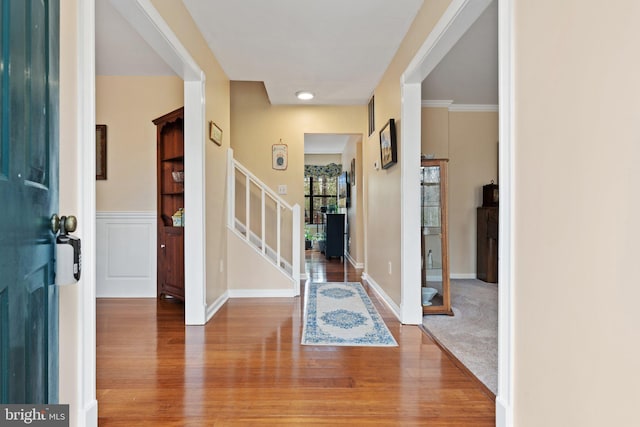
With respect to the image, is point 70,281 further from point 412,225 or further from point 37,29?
point 412,225

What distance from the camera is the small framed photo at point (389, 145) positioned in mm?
3051

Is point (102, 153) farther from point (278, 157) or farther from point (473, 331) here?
point (473, 331)

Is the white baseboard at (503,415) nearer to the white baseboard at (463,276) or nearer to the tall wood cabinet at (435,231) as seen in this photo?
the tall wood cabinet at (435,231)

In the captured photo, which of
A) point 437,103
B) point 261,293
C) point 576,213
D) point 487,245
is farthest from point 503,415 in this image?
point 437,103

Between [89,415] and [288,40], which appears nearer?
[89,415]

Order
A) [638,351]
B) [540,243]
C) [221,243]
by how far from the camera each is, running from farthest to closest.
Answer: [221,243] → [540,243] → [638,351]

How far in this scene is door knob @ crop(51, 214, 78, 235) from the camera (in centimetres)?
103

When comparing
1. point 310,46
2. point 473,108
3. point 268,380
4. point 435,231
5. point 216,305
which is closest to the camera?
point 268,380

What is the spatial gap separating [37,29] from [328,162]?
8.00 m

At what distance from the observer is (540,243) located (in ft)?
3.75

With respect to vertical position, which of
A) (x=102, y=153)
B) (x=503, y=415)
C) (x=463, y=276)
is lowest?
(x=463, y=276)

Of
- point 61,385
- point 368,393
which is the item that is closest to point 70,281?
point 61,385

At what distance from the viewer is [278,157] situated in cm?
452

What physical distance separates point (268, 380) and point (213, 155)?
2070 mm
